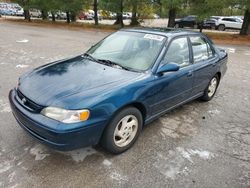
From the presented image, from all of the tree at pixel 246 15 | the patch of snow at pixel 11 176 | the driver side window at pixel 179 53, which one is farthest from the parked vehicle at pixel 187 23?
→ the patch of snow at pixel 11 176

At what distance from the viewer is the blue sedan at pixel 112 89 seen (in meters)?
2.73

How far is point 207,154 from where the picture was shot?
343 cm

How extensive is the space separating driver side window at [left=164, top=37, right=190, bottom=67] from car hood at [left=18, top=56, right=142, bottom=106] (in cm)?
76

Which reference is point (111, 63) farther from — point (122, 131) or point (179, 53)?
point (179, 53)

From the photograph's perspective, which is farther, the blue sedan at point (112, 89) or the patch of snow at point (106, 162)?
the patch of snow at point (106, 162)

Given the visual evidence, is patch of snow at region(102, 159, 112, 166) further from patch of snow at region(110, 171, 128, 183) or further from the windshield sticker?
the windshield sticker

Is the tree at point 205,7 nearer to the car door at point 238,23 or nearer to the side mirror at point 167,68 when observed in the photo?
the car door at point 238,23

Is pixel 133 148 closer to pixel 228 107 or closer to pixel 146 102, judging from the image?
pixel 146 102

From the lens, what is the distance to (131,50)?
3879 millimetres

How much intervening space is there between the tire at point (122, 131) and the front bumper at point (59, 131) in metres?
0.15

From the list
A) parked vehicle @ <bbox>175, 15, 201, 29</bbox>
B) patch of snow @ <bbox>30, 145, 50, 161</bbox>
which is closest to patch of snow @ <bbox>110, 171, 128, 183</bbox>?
patch of snow @ <bbox>30, 145, 50, 161</bbox>

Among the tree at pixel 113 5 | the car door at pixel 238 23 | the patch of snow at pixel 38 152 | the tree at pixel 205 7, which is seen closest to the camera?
the patch of snow at pixel 38 152

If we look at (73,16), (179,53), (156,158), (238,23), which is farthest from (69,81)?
(238,23)

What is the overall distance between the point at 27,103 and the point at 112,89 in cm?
103
